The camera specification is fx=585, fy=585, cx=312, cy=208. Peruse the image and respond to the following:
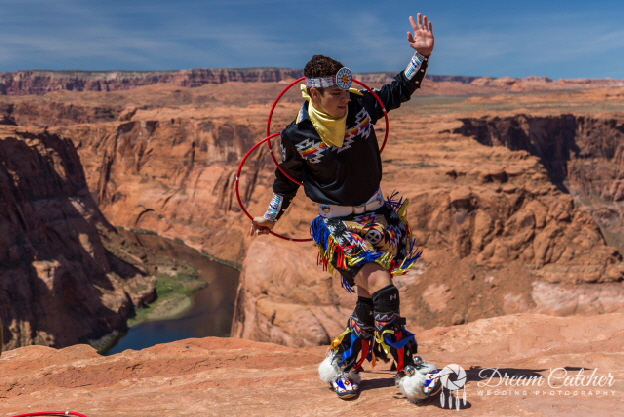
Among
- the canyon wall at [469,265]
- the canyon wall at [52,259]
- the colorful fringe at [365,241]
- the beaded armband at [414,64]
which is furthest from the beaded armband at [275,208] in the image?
the canyon wall at [52,259]

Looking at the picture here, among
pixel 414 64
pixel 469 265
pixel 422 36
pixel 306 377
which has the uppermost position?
pixel 422 36

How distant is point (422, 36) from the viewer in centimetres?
492

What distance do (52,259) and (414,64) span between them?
23101 millimetres

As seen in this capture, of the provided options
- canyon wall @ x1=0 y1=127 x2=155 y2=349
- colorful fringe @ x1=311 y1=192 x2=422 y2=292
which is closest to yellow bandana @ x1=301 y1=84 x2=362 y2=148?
colorful fringe @ x1=311 y1=192 x2=422 y2=292

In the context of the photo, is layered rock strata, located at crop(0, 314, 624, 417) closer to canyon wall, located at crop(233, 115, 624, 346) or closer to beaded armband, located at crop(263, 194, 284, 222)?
beaded armband, located at crop(263, 194, 284, 222)

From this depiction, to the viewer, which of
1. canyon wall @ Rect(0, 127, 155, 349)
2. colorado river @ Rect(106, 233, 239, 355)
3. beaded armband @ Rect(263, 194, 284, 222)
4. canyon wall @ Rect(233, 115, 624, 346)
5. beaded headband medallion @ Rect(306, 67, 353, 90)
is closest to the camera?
beaded headband medallion @ Rect(306, 67, 353, 90)

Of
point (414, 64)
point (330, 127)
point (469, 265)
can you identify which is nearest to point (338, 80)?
point (330, 127)

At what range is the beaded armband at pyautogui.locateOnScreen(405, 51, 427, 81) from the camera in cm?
493

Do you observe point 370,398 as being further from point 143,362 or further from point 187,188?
point 187,188

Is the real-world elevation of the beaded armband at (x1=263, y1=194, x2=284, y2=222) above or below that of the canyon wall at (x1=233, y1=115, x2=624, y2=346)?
above

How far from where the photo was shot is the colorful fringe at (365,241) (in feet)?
15.5

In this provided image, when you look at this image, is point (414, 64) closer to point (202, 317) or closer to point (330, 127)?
point (330, 127)

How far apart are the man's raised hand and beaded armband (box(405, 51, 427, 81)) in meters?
0.04

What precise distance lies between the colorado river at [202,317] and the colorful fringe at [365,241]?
64.5 feet
